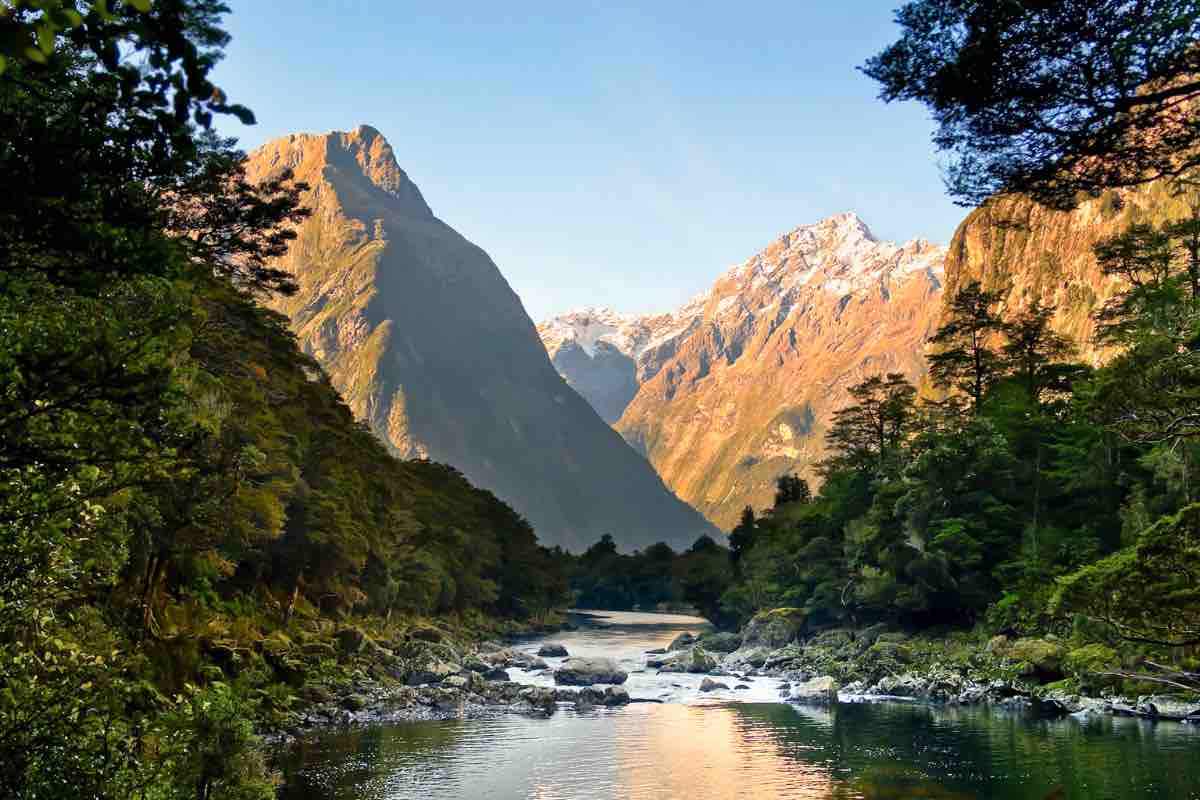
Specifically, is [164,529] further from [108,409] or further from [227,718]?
[108,409]

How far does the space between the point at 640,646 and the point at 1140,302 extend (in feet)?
197

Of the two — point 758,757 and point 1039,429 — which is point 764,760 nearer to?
point 758,757

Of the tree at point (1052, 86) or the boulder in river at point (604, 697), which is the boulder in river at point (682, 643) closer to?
the boulder in river at point (604, 697)

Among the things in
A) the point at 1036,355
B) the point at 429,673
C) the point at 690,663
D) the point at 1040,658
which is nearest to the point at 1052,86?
the point at 1040,658

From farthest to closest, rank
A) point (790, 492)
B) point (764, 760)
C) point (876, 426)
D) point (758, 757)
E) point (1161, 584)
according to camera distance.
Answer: point (790, 492) < point (876, 426) < point (758, 757) < point (764, 760) < point (1161, 584)

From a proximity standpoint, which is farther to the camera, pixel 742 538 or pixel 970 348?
pixel 742 538

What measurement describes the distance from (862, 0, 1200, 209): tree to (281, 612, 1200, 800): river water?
74.0ft

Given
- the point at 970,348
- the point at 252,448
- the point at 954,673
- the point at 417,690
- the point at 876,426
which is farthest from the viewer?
the point at 876,426

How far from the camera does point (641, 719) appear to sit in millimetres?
48469

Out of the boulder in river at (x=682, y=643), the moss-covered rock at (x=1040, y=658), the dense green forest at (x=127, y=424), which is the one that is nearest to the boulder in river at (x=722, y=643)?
the boulder in river at (x=682, y=643)

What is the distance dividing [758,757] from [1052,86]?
32.0m

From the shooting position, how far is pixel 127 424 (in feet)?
30.1

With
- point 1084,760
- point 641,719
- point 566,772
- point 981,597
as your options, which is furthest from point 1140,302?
point 566,772

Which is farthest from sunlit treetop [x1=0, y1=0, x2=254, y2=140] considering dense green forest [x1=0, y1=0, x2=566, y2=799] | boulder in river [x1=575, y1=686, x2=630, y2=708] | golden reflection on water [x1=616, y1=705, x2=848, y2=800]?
boulder in river [x1=575, y1=686, x2=630, y2=708]
